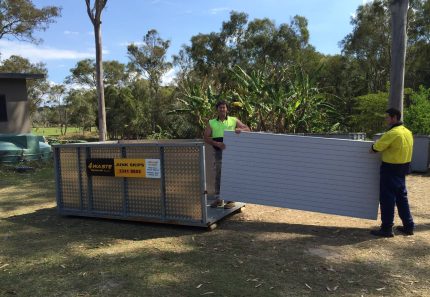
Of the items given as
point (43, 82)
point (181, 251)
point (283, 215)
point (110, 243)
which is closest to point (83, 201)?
point (110, 243)

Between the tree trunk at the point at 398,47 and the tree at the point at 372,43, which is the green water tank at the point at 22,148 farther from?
the tree at the point at 372,43

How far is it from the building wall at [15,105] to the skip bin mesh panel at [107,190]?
12212 millimetres

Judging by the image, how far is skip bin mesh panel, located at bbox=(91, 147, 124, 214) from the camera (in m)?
6.25

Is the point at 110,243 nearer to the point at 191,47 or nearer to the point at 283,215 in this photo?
the point at 283,215

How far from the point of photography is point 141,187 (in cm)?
608

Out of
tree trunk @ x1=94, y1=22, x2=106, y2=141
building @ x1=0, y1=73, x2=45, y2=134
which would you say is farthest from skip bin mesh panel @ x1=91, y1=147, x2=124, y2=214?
building @ x1=0, y1=73, x2=45, y2=134

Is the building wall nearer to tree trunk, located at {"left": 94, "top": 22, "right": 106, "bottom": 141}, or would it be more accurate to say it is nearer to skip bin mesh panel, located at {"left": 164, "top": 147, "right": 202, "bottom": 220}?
tree trunk, located at {"left": 94, "top": 22, "right": 106, "bottom": 141}

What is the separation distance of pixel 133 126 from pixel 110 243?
3060 cm

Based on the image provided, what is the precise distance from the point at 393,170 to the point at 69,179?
5042 mm

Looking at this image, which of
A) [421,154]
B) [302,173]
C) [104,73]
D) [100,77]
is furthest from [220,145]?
[104,73]

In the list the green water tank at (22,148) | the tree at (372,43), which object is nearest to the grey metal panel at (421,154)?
the green water tank at (22,148)

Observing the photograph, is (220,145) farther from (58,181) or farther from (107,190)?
(58,181)

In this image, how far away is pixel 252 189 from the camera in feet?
19.7

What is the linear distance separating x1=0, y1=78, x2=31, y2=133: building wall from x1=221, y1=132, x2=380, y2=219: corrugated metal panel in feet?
45.3
